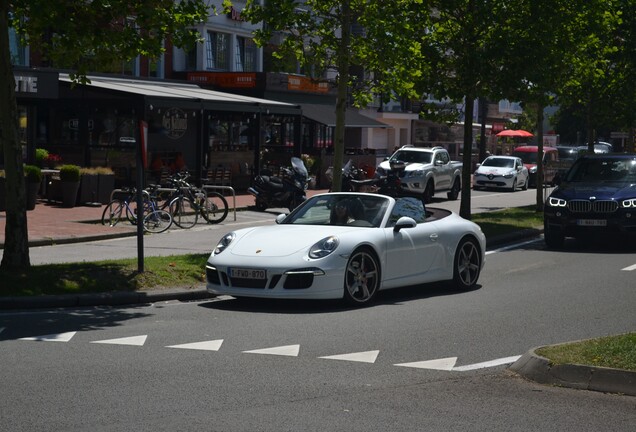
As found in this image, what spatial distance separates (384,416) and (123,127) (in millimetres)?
28287

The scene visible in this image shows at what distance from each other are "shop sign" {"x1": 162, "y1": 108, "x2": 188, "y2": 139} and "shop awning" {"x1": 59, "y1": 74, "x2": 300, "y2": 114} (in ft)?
2.63

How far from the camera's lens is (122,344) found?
9.80 m

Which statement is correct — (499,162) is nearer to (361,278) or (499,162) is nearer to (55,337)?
(361,278)

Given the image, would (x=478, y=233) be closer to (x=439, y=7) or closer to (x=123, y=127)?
(x=439, y=7)

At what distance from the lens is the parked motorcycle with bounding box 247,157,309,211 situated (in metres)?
28.4

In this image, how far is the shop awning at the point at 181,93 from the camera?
31.9 meters

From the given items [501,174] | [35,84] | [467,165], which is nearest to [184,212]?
[467,165]

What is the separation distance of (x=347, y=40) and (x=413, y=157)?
17.5 metres

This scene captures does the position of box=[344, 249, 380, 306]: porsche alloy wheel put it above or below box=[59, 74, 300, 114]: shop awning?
below

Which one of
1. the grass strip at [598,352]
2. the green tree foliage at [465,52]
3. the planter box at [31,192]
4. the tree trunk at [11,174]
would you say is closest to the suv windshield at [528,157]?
the green tree foliage at [465,52]

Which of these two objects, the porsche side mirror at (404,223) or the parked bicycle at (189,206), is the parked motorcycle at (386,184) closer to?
the parked bicycle at (189,206)

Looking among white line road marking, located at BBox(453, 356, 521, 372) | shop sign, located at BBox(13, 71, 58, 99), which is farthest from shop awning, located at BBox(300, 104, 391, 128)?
white line road marking, located at BBox(453, 356, 521, 372)

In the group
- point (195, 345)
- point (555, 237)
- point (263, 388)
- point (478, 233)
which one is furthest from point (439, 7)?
point (263, 388)

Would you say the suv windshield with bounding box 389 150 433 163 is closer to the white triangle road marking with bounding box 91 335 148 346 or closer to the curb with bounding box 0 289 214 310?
the curb with bounding box 0 289 214 310
